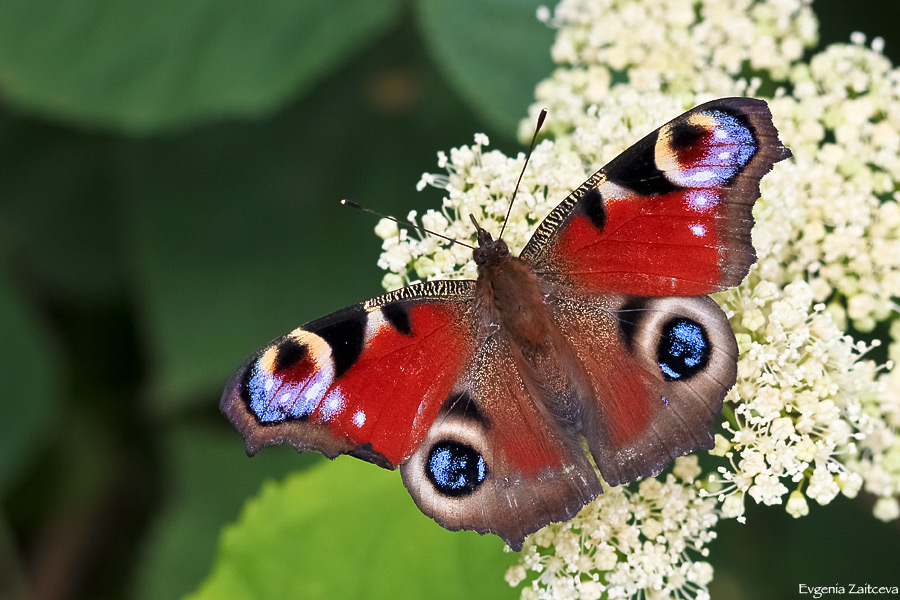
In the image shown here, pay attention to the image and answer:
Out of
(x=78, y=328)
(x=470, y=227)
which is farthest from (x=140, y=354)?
(x=470, y=227)

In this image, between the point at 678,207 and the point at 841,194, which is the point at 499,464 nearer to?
the point at 678,207

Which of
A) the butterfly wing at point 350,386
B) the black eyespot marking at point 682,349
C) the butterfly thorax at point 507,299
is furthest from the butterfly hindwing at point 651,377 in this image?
the butterfly wing at point 350,386

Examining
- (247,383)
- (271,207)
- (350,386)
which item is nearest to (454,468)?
(350,386)

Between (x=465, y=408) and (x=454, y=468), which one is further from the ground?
(x=465, y=408)

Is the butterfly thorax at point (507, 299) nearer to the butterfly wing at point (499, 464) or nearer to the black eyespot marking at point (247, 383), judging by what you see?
the butterfly wing at point (499, 464)

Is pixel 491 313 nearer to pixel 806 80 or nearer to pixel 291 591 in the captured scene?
pixel 291 591

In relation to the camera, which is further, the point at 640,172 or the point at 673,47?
the point at 673,47

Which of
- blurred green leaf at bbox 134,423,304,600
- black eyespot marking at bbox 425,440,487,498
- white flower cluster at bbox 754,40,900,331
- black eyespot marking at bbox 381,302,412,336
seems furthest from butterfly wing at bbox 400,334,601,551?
blurred green leaf at bbox 134,423,304,600

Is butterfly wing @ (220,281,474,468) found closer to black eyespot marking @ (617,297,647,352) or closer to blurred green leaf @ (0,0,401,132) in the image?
black eyespot marking @ (617,297,647,352)
